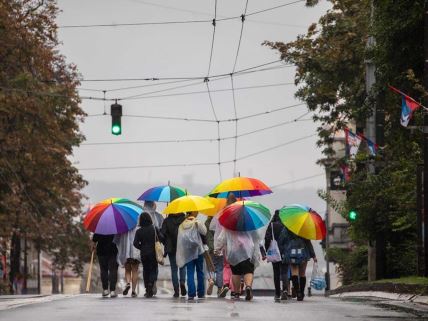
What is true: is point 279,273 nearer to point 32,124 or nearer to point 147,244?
point 147,244

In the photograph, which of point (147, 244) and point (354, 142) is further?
point (354, 142)

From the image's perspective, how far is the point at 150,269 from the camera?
22.2 meters

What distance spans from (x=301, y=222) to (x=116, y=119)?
479 inches

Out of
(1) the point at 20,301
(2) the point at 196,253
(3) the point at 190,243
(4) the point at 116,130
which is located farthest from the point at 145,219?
(4) the point at 116,130

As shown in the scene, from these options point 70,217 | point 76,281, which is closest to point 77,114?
point 70,217

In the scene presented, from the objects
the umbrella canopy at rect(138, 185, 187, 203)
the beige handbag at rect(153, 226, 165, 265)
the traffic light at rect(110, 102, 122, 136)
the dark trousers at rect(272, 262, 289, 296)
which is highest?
the traffic light at rect(110, 102, 122, 136)

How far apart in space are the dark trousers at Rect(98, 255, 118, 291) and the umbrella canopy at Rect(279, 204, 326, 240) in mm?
3390

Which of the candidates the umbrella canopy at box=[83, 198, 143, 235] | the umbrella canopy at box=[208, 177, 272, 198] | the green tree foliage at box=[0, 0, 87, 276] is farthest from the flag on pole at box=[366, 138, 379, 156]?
the green tree foliage at box=[0, 0, 87, 276]

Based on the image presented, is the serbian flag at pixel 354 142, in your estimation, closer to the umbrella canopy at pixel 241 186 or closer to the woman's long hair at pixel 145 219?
the umbrella canopy at pixel 241 186

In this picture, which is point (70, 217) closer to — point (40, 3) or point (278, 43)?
point (40, 3)

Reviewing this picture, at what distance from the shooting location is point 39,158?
140ft

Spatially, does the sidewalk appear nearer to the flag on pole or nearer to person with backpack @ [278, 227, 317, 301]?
person with backpack @ [278, 227, 317, 301]

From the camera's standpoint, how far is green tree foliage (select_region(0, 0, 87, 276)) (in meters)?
41.2

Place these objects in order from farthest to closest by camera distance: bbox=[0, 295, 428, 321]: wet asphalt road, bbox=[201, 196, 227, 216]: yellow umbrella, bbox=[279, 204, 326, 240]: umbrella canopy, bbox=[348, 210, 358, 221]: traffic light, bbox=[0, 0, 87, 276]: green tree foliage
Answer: bbox=[0, 0, 87, 276]: green tree foliage → bbox=[348, 210, 358, 221]: traffic light → bbox=[201, 196, 227, 216]: yellow umbrella → bbox=[279, 204, 326, 240]: umbrella canopy → bbox=[0, 295, 428, 321]: wet asphalt road
